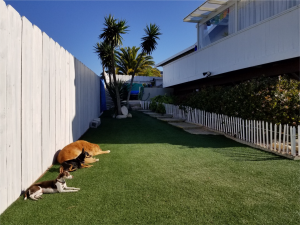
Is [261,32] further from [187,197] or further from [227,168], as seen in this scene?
[187,197]

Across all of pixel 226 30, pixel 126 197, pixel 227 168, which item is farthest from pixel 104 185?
pixel 226 30

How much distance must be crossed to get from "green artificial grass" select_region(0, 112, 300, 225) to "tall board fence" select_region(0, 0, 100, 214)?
1.30 feet

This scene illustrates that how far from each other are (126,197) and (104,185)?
589 millimetres

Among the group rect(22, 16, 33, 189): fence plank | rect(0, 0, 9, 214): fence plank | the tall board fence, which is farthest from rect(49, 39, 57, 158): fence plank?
rect(0, 0, 9, 214): fence plank

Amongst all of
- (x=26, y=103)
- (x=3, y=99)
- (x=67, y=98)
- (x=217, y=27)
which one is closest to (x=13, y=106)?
(x=3, y=99)

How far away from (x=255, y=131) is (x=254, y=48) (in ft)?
13.1

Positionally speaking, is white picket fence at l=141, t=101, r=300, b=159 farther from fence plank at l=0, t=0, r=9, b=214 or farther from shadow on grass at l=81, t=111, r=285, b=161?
fence plank at l=0, t=0, r=9, b=214

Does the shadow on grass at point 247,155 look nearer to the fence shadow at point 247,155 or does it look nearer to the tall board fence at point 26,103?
the fence shadow at point 247,155

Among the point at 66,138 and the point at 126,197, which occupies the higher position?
the point at 66,138

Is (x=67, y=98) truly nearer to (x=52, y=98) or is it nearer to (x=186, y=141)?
(x=52, y=98)

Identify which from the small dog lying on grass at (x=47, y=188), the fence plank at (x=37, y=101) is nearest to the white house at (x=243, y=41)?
the fence plank at (x=37, y=101)

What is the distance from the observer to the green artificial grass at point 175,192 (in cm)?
259

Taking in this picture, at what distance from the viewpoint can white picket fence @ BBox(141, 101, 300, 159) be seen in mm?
5492

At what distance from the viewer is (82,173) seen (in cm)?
412
